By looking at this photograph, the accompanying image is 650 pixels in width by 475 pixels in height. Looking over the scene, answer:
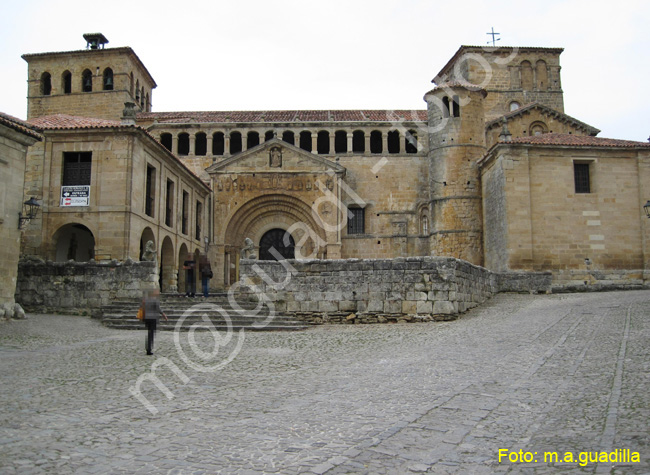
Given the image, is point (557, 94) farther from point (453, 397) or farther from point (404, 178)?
point (453, 397)

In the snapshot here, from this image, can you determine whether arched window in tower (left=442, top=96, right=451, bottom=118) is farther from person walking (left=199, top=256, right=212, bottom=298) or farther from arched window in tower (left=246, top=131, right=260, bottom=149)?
person walking (left=199, top=256, right=212, bottom=298)

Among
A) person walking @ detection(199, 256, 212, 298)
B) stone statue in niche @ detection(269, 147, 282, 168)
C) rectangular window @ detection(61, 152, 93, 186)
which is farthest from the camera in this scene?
stone statue in niche @ detection(269, 147, 282, 168)

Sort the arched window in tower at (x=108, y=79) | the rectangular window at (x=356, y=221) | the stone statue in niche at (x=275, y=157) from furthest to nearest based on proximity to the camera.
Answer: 1. the arched window in tower at (x=108, y=79)
2. the rectangular window at (x=356, y=221)
3. the stone statue in niche at (x=275, y=157)

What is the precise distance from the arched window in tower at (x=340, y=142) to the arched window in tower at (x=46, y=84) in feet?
54.8

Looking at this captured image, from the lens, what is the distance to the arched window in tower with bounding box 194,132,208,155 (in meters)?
29.3

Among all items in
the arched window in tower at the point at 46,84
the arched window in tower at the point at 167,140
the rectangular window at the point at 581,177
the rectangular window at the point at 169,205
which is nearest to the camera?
the rectangular window at the point at 581,177

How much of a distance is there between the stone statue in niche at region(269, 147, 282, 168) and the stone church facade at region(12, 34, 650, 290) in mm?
69

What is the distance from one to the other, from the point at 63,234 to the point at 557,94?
93.0 ft

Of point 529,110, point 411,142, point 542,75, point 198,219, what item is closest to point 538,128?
point 529,110

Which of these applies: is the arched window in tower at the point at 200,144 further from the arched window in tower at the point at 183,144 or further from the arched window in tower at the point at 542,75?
the arched window in tower at the point at 542,75

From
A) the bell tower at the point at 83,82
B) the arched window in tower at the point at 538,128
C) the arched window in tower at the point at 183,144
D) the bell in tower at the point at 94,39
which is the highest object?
the bell in tower at the point at 94,39

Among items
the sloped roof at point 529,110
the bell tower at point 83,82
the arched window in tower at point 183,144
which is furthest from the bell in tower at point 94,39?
the sloped roof at point 529,110

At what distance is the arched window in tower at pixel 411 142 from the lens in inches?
Answer: 1146

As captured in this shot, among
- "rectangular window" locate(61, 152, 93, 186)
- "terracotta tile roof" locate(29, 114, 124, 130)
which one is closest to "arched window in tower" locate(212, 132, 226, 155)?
"terracotta tile roof" locate(29, 114, 124, 130)
